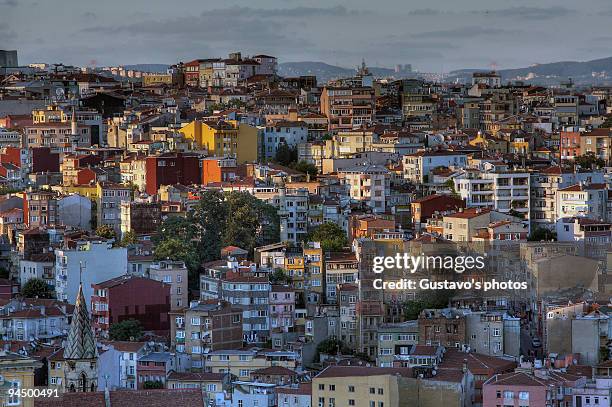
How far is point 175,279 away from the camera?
21203mm

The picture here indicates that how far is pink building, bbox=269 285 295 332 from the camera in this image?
2022 cm

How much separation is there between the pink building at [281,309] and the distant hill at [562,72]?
42.5 meters

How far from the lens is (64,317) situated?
1994cm

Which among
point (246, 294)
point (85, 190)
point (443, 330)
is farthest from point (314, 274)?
point (85, 190)

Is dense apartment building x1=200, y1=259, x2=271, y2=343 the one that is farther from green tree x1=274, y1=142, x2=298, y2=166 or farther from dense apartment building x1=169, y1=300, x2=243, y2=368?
green tree x1=274, y1=142, x2=298, y2=166

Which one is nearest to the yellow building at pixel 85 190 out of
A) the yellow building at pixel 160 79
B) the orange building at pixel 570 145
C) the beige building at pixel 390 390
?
the orange building at pixel 570 145

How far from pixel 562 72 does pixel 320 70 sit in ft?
27.6

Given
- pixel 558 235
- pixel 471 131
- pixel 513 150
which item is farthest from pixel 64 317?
pixel 471 131

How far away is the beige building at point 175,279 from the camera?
20984mm

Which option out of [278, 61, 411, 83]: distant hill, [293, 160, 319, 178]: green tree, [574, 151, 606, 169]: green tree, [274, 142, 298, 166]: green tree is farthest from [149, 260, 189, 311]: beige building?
[278, 61, 411, 83]: distant hill

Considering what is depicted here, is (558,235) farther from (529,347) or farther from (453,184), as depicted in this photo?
(529,347)

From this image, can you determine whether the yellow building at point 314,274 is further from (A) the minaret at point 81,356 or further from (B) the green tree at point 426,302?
(A) the minaret at point 81,356

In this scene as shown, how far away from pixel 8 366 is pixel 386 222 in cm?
890

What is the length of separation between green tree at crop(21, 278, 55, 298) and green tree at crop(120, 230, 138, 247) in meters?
1.47
